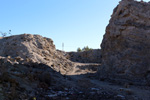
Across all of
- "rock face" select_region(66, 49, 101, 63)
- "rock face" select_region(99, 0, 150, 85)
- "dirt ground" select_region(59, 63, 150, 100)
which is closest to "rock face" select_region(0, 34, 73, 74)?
"rock face" select_region(99, 0, 150, 85)

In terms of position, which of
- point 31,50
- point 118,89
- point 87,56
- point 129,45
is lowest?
point 118,89

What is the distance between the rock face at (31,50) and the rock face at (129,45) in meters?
6.94

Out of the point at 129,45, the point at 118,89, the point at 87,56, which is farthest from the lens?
the point at 87,56

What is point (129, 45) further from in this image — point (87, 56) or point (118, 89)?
point (87, 56)

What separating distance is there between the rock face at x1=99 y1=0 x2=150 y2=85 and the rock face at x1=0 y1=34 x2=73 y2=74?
694 centimetres

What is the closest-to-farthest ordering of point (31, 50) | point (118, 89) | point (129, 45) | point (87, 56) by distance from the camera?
point (118, 89)
point (129, 45)
point (31, 50)
point (87, 56)

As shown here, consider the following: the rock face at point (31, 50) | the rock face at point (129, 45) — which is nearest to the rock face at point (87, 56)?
the rock face at point (31, 50)

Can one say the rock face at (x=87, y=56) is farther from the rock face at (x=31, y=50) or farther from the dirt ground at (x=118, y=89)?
the dirt ground at (x=118, y=89)

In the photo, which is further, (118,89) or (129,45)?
(129,45)

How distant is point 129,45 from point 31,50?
1206 centimetres

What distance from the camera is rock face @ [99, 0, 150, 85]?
488 inches

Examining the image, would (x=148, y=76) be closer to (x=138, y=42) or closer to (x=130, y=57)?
(x=130, y=57)

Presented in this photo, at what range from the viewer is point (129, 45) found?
44.2ft

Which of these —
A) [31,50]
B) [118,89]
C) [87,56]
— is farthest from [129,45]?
[87,56]
